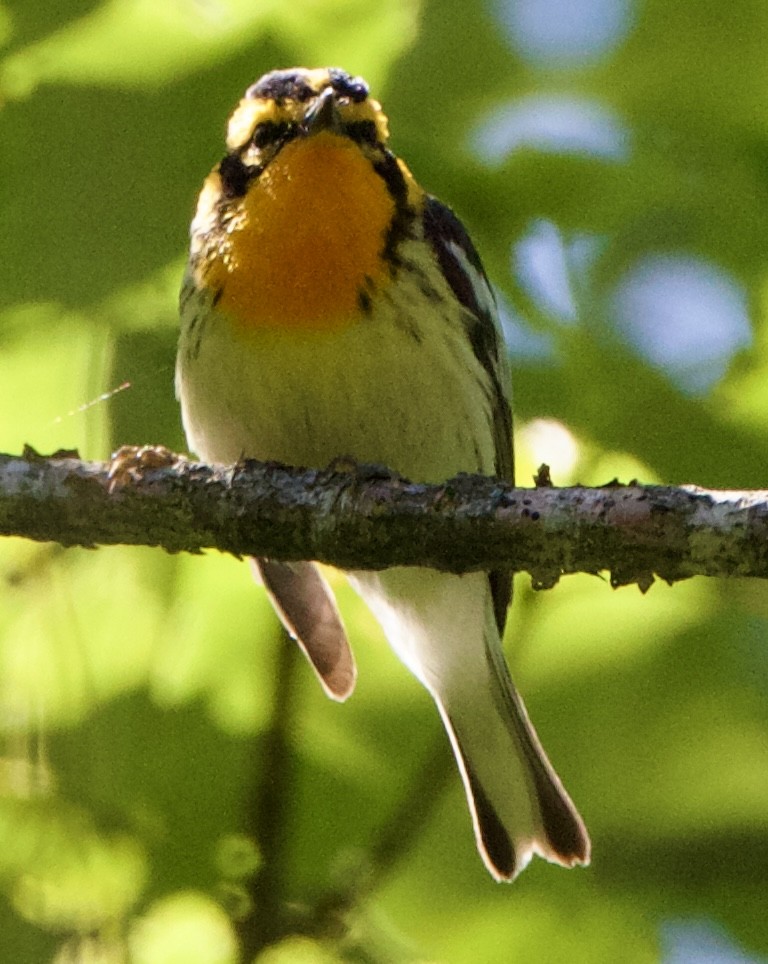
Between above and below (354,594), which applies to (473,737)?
below

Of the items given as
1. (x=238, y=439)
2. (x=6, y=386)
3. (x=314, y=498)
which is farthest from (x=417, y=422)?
(x=6, y=386)

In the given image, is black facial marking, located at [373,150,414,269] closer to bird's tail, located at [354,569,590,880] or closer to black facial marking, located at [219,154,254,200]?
black facial marking, located at [219,154,254,200]

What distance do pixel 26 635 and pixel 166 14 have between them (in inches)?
57.7

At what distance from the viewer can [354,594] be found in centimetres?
408

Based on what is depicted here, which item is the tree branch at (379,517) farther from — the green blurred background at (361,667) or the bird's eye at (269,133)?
the bird's eye at (269,133)

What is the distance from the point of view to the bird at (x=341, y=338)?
3354mm

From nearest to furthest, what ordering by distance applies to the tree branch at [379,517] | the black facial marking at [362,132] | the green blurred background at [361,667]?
the tree branch at [379,517], the green blurred background at [361,667], the black facial marking at [362,132]

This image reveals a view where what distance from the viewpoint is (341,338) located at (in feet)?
10.9

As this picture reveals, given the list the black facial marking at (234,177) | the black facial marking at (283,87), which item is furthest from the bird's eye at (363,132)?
the black facial marking at (234,177)

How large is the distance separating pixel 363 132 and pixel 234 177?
33 centimetres

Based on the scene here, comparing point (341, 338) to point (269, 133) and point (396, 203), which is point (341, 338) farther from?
point (269, 133)

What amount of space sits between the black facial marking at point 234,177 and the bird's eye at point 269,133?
0.07m

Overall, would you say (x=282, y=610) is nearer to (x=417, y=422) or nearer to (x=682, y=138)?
(x=417, y=422)

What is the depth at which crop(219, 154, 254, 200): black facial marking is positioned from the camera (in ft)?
11.8
